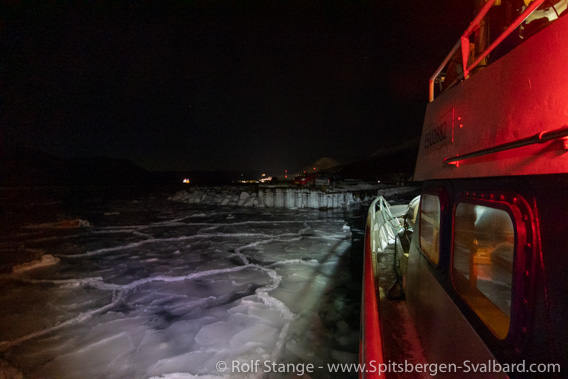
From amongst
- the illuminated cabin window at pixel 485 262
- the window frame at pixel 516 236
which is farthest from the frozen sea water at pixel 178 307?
the window frame at pixel 516 236

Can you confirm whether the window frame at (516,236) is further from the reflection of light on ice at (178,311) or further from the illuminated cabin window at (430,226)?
the reflection of light on ice at (178,311)

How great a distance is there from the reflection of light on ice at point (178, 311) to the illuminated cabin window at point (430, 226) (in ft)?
7.10

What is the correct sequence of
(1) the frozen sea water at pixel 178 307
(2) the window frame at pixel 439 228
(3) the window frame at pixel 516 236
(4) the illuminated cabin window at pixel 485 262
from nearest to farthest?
(3) the window frame at pixel 516 236 < (4) the illuminated cabin window at pixel 485 262 < (2) the window frame at pixel 439 228 < (1) the frozen sea water at pixel 178 307

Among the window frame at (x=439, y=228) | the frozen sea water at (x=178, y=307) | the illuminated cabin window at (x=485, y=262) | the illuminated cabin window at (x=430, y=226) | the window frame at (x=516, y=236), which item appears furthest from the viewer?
the frozen sea water at (x=178, y=307)

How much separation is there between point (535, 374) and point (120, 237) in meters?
14.9

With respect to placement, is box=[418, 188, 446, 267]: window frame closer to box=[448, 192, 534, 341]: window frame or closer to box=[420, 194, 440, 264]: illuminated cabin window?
box=[420, 194, 440, 264]: illuminated cabin window

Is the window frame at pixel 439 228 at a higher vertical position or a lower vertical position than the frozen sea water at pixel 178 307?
higher

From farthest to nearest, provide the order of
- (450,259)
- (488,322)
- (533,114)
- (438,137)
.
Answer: (438,137)
(450,259)
(488,322)
(533,114)

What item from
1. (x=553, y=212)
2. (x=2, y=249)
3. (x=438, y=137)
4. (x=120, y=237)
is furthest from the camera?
(x=120, y=237)

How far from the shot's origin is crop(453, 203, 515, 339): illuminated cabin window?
2.04 metres

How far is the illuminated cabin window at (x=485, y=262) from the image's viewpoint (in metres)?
2.04

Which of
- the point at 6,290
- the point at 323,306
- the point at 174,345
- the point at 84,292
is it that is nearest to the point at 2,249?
the point at 6,290

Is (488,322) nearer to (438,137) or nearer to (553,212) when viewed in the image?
(553,212)

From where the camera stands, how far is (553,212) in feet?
4.21
